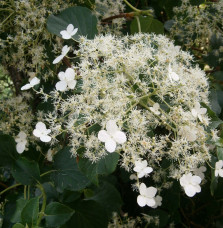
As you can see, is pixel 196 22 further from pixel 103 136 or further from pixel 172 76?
pixel 103 136

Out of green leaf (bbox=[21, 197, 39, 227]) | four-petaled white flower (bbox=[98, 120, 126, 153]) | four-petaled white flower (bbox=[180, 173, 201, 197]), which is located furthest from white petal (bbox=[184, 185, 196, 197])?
green leaf (bbox=[21, 197, 39, 227])

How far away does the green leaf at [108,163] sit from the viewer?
0.79 m

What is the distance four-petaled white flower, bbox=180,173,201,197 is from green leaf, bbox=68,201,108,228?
0.41 meters

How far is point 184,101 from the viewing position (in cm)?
83

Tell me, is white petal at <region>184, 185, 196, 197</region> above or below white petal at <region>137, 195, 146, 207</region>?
above

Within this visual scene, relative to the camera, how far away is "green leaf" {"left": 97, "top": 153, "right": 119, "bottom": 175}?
790mm

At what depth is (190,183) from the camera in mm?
801

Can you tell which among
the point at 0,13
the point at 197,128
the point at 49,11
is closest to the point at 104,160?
the point at 197,128

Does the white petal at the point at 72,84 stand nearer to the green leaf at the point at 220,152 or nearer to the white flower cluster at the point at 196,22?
the green leaf at the point at 220,152

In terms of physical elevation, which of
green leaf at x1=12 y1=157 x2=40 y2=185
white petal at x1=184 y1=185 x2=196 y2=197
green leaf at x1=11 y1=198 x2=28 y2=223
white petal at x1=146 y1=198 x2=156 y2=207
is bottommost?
green leaf at x1=11 y1=198 x2=28 y2=223

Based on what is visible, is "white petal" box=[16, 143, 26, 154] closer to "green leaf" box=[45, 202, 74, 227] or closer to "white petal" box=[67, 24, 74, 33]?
"green leaf" box=[45, 202, 74, 227]

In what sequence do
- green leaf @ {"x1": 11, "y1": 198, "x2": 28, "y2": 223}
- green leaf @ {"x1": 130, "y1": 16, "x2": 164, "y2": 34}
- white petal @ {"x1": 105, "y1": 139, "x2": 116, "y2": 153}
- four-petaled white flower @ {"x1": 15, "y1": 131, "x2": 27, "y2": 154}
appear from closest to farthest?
white petal @ {"x1": 105, "y1": 139, "x2": 116, "y2": 153}
green leaf @ {"x1": 11, "y1": 198, "x2": 28, "y2": 223}
four-petaled white flower @ {"x1": 15, "y1": 131, "x2": 27, "y2": 154}
green leaf @ {"x1": 130, "y1": 16, "x2": 164, "y2": 34}

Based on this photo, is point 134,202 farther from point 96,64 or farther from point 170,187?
point 96,64

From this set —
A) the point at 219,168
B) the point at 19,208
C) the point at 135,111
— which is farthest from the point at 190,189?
the point at 19,208
